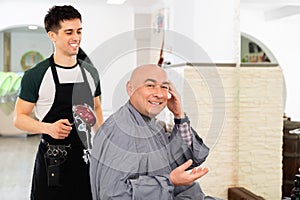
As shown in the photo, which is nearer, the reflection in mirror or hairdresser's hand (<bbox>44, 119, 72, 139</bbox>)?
hairdresser's hand (<bbox>44, 119, 72, 139</bbox>)

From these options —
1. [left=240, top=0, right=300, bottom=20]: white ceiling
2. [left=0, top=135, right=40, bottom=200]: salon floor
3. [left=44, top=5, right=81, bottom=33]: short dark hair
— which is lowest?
[left=0, top=135, right=40, bottom=200]: salon floor

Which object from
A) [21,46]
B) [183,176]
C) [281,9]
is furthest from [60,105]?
[281,9]

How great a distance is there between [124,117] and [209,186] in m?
1.64

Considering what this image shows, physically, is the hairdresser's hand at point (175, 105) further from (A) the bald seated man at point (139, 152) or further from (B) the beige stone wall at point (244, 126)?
(B) the beige stone wall at point (244, 126)

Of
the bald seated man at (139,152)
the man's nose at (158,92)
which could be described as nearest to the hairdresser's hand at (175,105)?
the bald seated man at (139,152)

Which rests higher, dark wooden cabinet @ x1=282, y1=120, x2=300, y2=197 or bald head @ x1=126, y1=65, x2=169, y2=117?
bald head @ x1=126, y1=65, x2=169, y2=117

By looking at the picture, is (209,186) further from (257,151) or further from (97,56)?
(97,56)

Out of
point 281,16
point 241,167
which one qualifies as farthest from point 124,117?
point 241,167

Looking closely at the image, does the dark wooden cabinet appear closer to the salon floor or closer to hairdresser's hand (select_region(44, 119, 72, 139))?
hairdresser's hand (select_region(44, 119, 72, 139))

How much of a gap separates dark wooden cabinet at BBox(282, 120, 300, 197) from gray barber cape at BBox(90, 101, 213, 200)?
136cm

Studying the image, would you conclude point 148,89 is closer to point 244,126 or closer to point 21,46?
point 21,46

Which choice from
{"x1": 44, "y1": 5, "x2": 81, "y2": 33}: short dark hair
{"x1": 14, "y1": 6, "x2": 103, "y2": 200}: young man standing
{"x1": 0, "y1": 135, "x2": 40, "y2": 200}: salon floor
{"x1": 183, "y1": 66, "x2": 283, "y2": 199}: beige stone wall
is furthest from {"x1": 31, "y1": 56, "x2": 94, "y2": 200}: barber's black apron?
{"x1": 183, "y1": 66, "x2": 283, "y2": 199}: beige stone wall

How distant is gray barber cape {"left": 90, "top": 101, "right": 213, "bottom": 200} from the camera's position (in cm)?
102

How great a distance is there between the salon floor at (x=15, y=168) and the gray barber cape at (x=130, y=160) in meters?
1.00
